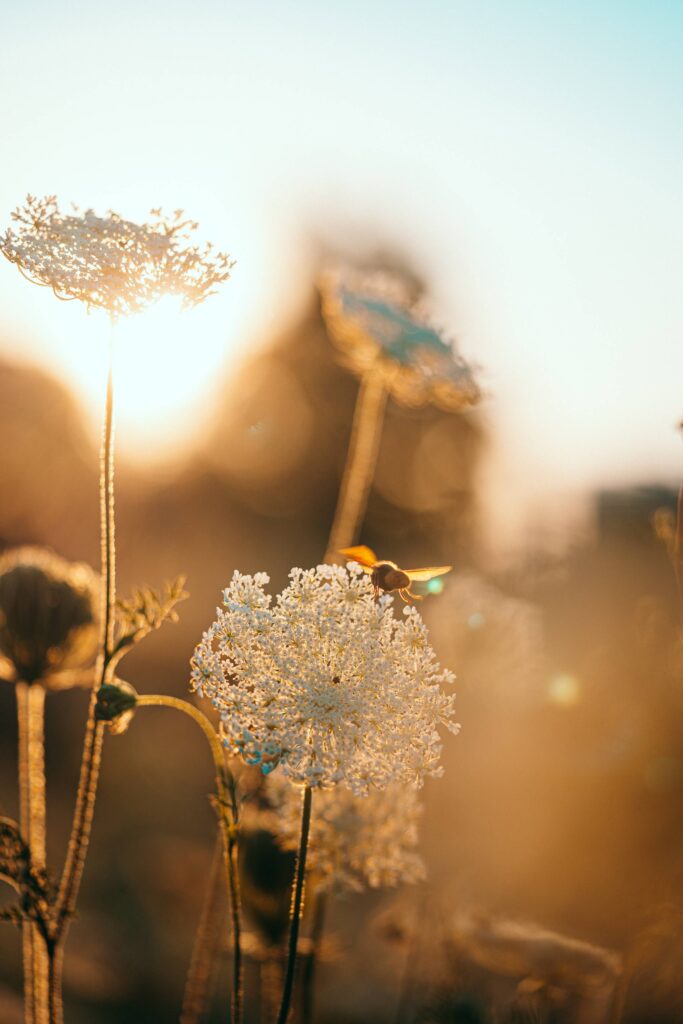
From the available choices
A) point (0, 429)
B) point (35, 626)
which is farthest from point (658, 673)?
point (0, 429)

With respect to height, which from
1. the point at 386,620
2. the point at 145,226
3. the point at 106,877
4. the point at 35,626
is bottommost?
the point at 106,877

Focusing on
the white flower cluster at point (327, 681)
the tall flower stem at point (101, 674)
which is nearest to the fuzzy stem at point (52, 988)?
the tall flower stem at point (101, 674)

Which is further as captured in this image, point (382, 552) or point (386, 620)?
point (382, 552)

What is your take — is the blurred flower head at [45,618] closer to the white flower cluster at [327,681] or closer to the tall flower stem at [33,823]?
the tall flower stem at [33,823]

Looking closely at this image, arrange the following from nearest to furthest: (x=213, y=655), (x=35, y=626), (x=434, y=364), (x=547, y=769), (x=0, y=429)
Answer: (x=213, y=655)
(x=35, y=626)
(x=434, y=364)
(x=547, y=769)
(x=0, y=429)

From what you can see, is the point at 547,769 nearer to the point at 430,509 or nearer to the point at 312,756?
the point at 312,756

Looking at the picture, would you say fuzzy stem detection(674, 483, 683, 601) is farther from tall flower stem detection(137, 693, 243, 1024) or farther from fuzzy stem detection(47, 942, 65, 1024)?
fuzzy stem detection(47, 942, 65, 1024)

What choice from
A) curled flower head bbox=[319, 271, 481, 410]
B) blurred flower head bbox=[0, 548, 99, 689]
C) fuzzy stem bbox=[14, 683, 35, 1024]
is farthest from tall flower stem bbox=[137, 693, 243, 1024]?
curled flower head bbox=[319, 271, 481, 410]

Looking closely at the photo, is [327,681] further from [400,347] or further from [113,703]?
[400,347]
